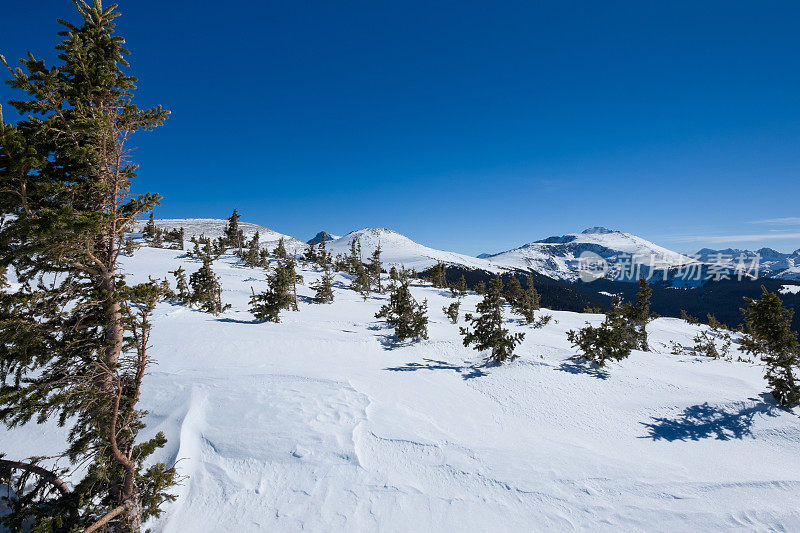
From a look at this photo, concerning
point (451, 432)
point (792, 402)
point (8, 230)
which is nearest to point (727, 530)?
point (451, 432)

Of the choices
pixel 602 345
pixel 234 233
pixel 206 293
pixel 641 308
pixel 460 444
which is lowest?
pixel 460 444

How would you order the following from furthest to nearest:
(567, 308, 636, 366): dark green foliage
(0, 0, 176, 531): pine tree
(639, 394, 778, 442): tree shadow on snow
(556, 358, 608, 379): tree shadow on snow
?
1. (567, 308, 636, 366): dark green foliage
2. (556, 358, 608, 379): tree shadow on snow
3. (639, 394, 778, 442): tree shadow on snow
4. (0, 0, 176, 531): pine tree

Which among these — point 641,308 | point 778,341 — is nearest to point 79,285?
point 778,341

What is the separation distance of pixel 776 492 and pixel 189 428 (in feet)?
50.5

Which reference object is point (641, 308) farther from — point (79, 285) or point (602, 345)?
point (79, 285)

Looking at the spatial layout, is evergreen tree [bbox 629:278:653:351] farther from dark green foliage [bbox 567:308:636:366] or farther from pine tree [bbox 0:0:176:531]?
pine tree [bbox 0:0:176:531]

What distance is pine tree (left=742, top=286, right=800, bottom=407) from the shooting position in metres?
11.7

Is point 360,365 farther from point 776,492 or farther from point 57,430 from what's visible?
point 776,492

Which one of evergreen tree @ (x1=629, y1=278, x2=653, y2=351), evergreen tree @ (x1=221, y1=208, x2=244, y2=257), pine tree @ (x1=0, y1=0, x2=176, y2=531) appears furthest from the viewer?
evergreen tree @ (x1=221, y1=208, x2=244, y2=257)

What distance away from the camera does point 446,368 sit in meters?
15.3

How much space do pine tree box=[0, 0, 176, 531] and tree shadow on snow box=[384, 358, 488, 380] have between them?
9.96 meters

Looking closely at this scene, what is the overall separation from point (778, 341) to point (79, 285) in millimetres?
22474

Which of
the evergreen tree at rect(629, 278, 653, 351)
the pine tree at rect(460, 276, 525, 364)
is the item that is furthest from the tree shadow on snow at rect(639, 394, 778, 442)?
the evergreen tree at rect(629, 278, 653, 351)

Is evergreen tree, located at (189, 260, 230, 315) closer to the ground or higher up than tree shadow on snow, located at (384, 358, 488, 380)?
higher up
